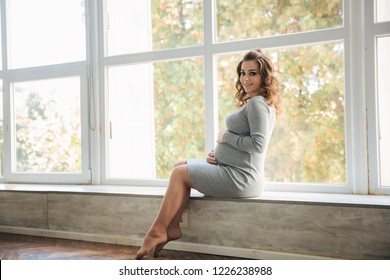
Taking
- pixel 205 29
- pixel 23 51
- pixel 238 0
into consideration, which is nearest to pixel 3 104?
pixel 23 51

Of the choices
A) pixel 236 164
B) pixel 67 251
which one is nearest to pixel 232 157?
pixel 236 164

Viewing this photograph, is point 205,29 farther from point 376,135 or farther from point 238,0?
point 376,135

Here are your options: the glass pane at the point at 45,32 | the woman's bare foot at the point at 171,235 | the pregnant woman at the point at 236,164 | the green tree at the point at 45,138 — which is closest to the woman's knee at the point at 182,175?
the pregnant woman at the point at 236,164

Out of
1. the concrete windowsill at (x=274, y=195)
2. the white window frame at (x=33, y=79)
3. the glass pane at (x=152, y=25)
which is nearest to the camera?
the concrete windowsill at (x=274, y=195)

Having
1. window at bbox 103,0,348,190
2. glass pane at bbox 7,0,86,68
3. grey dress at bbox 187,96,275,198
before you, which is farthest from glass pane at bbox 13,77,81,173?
grey dress at bbox 187,96,275,198

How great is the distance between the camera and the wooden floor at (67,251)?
2812 millimetres

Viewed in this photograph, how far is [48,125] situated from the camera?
4102 millimetres

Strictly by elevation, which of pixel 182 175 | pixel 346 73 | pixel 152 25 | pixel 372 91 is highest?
Answer: pixel 152 25

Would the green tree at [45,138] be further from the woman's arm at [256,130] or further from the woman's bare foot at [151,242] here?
the woman's arm at [256,130]

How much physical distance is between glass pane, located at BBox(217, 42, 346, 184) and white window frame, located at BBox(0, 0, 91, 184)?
5.43 ft

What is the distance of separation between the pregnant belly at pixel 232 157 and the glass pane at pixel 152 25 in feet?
3.51

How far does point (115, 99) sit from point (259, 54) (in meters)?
1.57

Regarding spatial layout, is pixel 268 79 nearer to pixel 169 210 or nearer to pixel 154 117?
pixel 169 210

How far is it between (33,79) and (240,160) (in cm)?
240
